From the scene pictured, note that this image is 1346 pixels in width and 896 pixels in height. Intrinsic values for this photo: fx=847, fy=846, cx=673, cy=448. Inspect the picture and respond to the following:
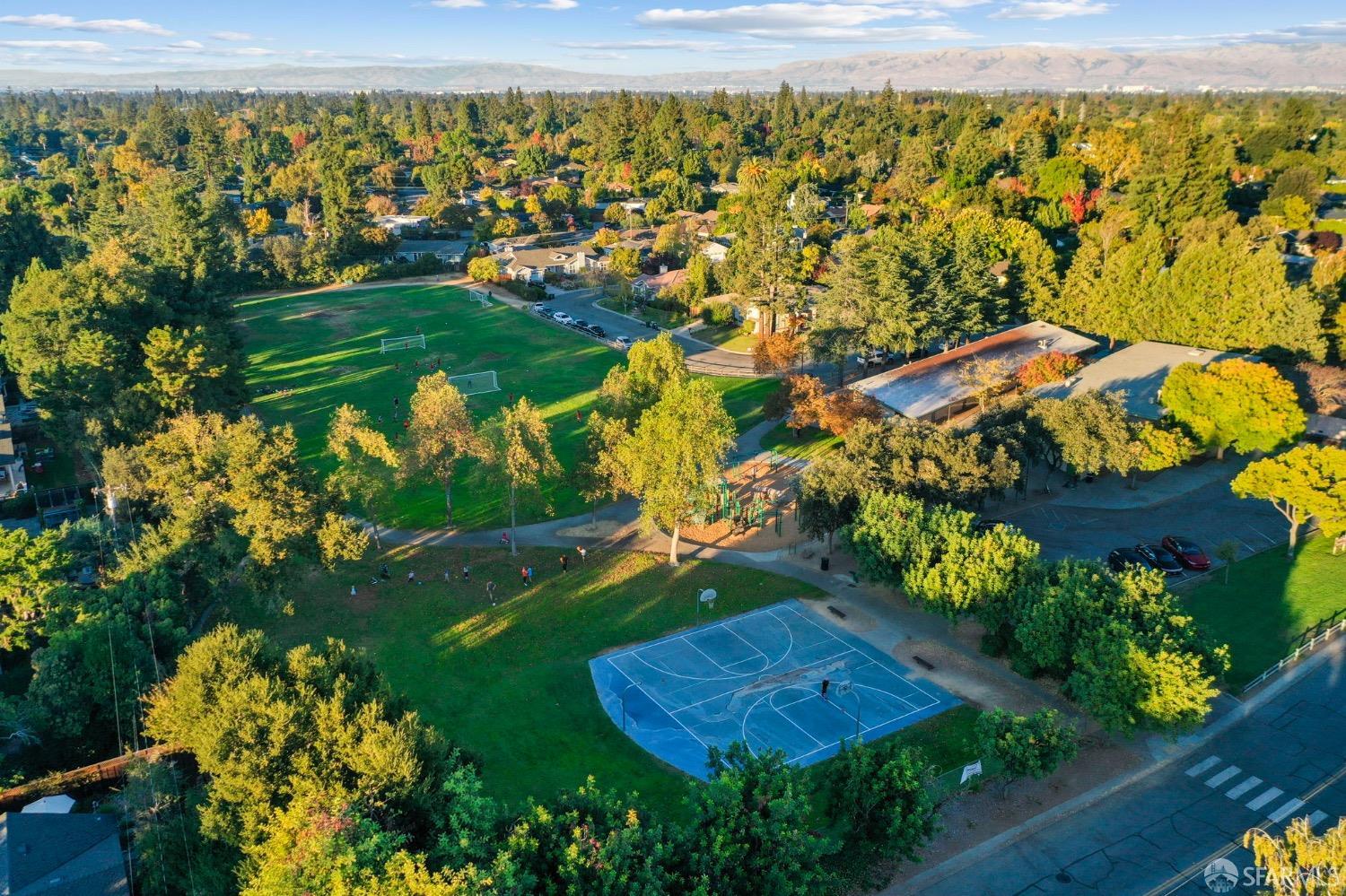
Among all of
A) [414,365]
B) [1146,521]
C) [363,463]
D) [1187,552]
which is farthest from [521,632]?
[414,365]

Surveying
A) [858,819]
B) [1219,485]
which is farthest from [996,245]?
[858,819]

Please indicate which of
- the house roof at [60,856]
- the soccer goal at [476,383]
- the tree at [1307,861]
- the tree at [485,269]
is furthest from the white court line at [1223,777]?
the tree at [485,269]

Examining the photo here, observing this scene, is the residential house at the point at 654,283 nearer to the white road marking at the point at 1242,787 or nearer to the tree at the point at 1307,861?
the white road marking at the point at 1242,787

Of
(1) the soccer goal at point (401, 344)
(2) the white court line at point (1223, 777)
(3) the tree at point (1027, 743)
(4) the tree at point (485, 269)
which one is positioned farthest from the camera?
(4) the tree at point (485, 269)

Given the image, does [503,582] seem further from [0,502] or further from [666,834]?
[0,502]

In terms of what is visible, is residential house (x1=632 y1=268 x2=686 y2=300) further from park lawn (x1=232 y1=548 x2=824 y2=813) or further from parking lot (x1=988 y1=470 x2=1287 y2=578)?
park lawn (x1=232 y1=548 x2=824 y2=813)

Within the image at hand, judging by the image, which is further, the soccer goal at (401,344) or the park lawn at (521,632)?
the soccer goal at (401,344)

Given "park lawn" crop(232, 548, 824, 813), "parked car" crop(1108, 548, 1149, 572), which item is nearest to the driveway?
"parked car" crop(1108, 548, 1149, 572)

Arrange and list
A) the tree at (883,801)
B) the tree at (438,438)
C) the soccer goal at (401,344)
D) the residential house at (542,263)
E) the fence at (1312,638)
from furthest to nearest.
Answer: the residential house at (542,263)
the soccer goal at (401,344)
the tree at (438,438)
the fence at (1312,638)
the tree at (883,801)
